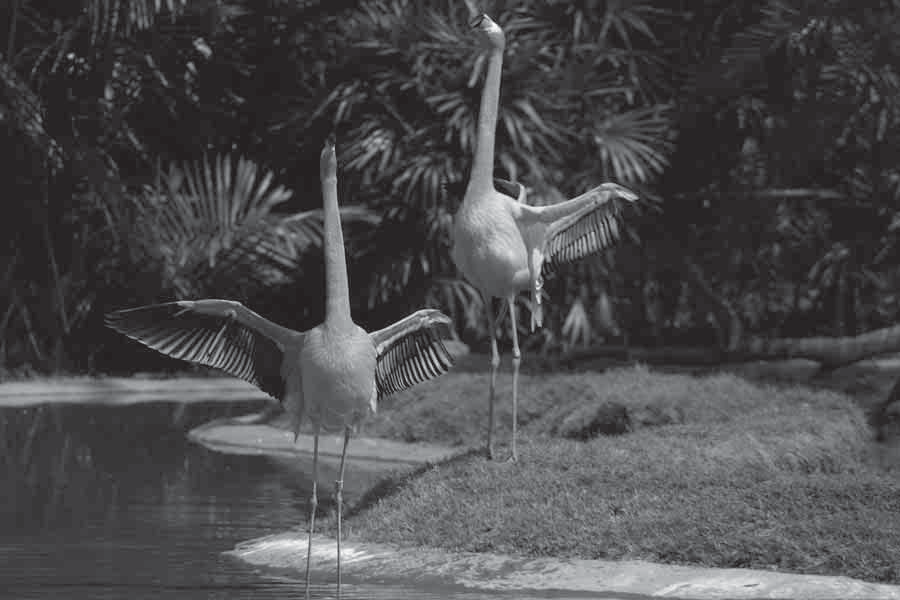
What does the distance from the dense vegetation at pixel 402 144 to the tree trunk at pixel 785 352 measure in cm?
294

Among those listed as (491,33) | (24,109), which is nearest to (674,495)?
(491,33)

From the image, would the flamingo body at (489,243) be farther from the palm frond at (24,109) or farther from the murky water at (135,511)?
the palm frond at (24,109)

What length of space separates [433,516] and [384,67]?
10.8m

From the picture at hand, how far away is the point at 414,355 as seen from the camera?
25.9 feet

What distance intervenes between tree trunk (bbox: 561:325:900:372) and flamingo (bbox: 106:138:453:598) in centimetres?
698

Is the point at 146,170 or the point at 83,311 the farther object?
the point at 146,170

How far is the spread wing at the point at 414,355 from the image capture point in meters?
7.78

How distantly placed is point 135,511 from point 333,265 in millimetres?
2968

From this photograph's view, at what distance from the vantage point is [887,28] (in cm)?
1747

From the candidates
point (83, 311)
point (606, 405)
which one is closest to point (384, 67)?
point (83, 311)

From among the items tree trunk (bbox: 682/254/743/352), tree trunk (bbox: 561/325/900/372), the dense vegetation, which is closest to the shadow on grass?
tree trunk (bbox: 561/325/900/372)

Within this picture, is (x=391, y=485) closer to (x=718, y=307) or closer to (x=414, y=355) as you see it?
(x=414, y=355)

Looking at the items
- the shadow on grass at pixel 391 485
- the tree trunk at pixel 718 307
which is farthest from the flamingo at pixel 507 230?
the tree trunk at pixel 718 307

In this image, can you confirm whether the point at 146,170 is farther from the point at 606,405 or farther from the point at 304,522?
the point at 304,522
